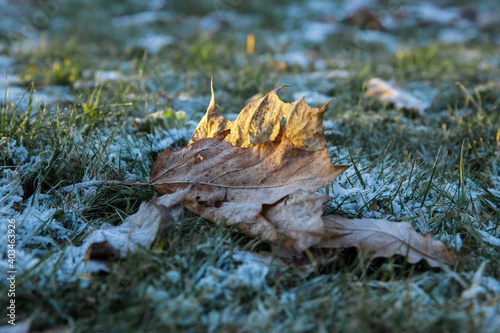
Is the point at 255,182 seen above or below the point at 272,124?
below

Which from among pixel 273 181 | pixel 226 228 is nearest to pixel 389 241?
pixel 273 181

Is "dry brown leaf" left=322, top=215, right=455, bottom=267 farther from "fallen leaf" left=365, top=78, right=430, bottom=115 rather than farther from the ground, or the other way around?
"fallen leaf" left=365, top=78, right=430, bottom=115

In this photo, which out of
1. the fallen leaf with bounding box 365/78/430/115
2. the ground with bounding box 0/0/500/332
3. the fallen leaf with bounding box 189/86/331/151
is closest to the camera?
the ground with bounding box 0/0/500/332

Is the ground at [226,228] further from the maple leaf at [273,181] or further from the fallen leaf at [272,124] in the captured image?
the fallen leaf at [272,124]

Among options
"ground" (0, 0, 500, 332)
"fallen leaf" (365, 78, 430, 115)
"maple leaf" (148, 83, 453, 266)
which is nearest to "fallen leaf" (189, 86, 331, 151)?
"maple leaf" (148, 83, 453, 266)

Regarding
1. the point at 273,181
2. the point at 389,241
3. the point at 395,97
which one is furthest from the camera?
the point at 395,97

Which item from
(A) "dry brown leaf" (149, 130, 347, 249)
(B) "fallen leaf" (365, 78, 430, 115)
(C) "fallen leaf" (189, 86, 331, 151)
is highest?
(C) "fallen leaf" (189, 86, 331, 151)

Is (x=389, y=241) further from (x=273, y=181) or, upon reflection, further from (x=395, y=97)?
(x=395, y=97)
